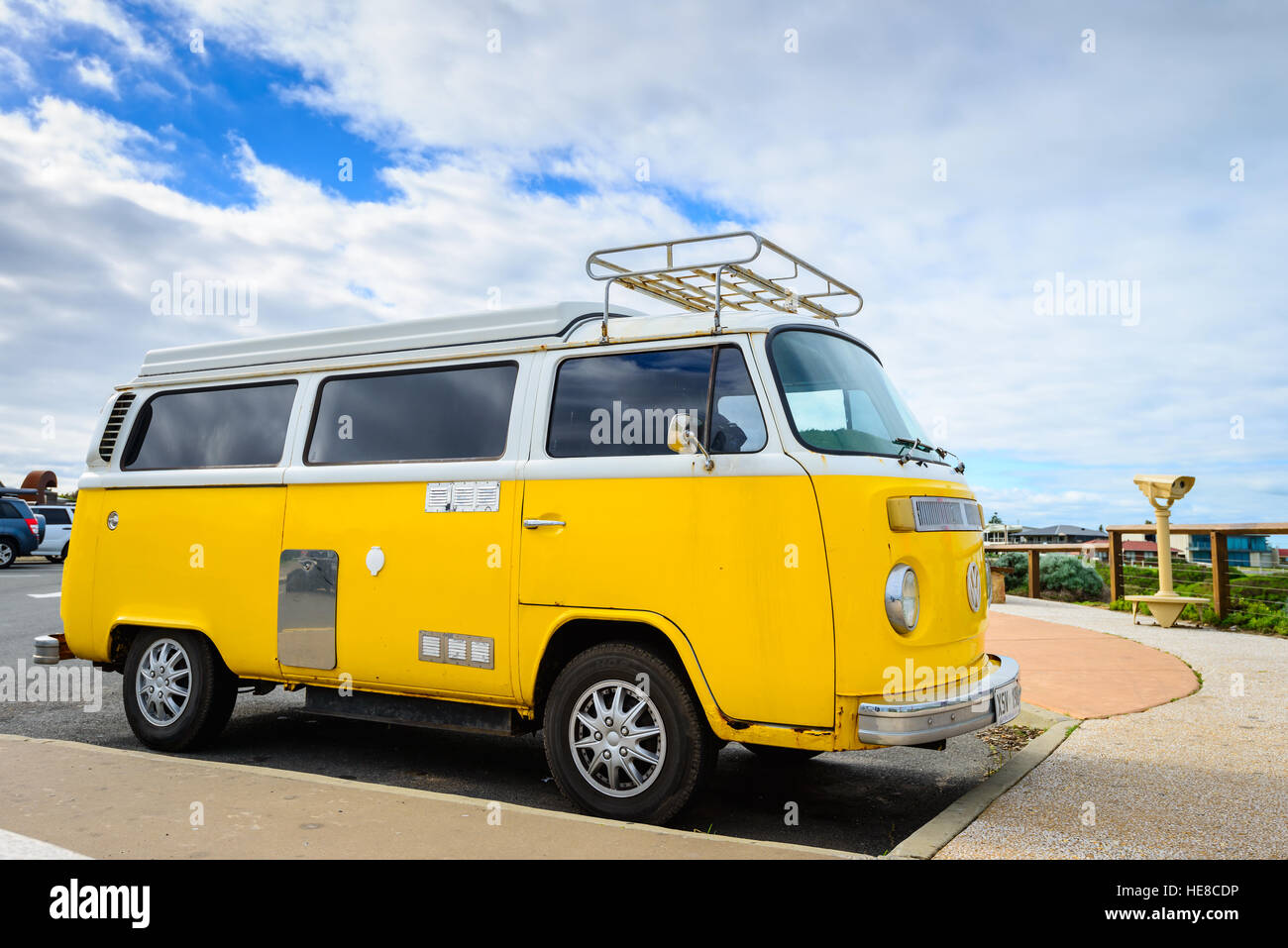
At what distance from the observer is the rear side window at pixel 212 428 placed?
20.6 feet

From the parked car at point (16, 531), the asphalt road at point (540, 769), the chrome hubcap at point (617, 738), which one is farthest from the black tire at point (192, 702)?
the parked car at point (16, 531)

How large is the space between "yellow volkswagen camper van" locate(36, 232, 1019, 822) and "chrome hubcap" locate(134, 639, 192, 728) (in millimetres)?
22

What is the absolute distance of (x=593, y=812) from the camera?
4805 mm

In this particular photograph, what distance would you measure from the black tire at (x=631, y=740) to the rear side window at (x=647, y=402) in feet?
3.38

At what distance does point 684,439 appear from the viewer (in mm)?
4520

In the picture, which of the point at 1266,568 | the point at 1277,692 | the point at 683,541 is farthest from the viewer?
the point at 1266,568

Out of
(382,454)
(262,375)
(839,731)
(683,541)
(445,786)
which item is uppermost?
(262,375)

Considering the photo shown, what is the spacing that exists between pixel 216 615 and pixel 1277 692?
7.57 m

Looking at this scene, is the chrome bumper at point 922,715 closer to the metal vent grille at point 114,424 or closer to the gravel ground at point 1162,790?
the gravel ground at point 1162,790

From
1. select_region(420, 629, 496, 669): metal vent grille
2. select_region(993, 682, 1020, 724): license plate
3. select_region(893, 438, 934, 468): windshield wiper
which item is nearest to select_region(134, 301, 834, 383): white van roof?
select_region(893, 438, 934, 468): windshield wiper

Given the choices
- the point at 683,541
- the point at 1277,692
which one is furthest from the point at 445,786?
the point at 1277,692

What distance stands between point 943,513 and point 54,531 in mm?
31525
